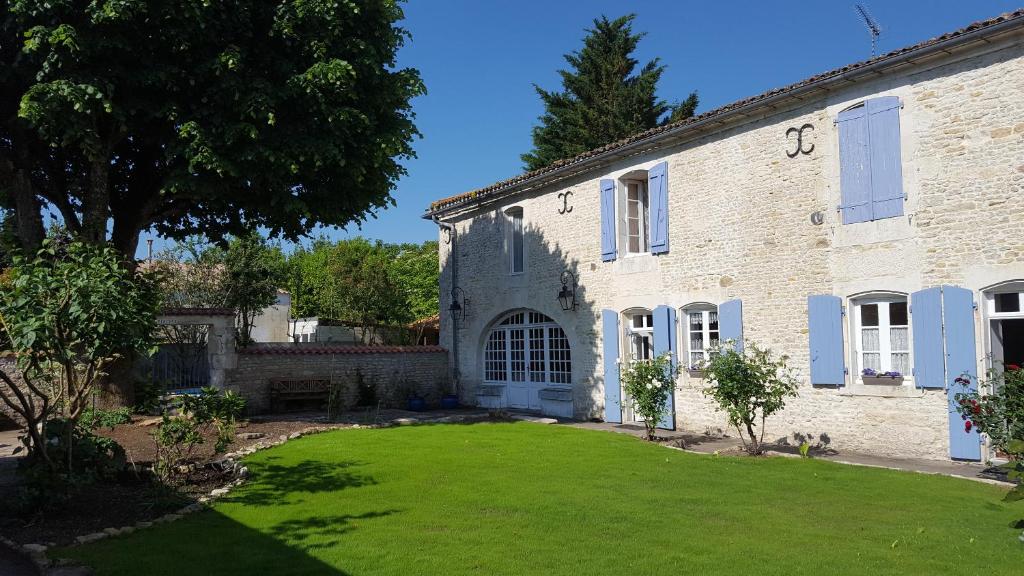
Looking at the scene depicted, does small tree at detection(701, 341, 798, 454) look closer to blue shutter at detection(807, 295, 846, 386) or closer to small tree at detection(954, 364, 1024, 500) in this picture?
blue shutter at detection(807, 295, 846, 386)

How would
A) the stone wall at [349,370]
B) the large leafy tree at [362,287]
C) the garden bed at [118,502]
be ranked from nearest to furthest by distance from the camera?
the garden bed at [118,502], the stone wall at [349,370], the large leafy tree at [362,287]

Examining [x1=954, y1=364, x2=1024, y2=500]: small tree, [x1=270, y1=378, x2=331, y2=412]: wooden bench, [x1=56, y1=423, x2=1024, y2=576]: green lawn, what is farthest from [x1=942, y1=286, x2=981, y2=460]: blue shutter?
[x1=270, y1=378, x2=331, y2=412]: wooden bench

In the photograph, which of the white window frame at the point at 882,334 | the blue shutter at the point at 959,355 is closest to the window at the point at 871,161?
the white window frame at the point at 882,334

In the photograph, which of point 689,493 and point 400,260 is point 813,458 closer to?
A: point 689,493

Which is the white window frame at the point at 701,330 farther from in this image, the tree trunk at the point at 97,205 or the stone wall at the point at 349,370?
the tree trunk at the point at 97,205

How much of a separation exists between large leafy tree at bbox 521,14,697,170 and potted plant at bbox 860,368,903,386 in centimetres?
1866

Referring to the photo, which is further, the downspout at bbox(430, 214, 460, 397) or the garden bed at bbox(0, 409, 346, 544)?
the downspout at bbox(430, 214, 460, 397)

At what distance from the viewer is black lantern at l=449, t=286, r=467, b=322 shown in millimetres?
19062

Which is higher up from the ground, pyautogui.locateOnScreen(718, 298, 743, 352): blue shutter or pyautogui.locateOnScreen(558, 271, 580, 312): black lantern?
pyautogui.locateOnScreen(558, 271, 580, 312): black lantern

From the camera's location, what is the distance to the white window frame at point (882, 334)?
985cm

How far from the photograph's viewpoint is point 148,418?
13453 millimetres

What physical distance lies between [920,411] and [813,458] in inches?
59.1

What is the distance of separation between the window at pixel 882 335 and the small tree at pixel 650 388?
302 centimetres

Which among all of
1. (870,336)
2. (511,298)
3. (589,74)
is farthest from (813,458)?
(589,74)
